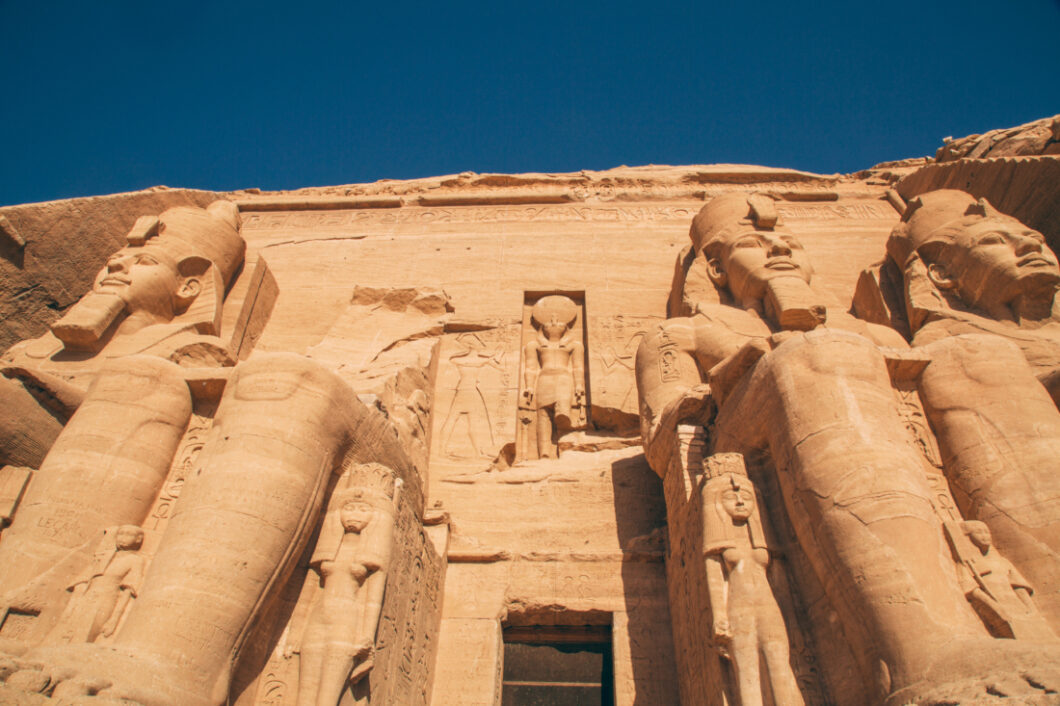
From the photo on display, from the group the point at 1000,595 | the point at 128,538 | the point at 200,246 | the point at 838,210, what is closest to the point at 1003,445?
the point at 1000,595

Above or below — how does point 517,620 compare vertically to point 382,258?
below

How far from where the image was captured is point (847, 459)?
312cm

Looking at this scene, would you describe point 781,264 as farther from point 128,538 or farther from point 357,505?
point 128,538

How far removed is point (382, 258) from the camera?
7.20 meters

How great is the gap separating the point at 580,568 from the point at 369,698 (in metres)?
1.64

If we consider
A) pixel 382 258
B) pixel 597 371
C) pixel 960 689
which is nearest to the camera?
pixel 960 689

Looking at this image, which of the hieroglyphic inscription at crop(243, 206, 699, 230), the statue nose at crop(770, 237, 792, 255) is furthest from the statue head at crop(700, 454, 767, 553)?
the hieroglyphic inscription at crop(243, 206, 699, 230)

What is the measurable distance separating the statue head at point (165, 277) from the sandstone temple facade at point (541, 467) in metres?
0.03

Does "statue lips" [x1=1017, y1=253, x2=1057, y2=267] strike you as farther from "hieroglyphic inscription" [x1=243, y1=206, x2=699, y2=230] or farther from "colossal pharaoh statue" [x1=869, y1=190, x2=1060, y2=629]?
"hieroglyphic inscription" [x1=243, y1=206, x2=699, y2=230]

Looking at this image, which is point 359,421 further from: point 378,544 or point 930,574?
point 930,574

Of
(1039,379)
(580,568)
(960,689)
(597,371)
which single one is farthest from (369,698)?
(1039,379)

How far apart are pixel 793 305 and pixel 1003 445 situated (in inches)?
65.6

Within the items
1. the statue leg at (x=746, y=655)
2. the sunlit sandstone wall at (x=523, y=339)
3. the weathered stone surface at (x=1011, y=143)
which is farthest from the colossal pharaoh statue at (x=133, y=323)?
the weathered stone surface at (x=1011, y=143)

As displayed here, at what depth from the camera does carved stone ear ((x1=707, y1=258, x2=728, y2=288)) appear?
5.76m
